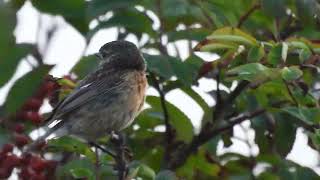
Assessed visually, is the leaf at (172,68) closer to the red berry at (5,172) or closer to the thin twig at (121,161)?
the thin twig at (121,161)

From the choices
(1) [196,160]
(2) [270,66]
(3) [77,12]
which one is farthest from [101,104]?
(3) [77,12]

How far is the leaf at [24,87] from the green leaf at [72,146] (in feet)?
3.37

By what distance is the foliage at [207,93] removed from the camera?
363 centimetres

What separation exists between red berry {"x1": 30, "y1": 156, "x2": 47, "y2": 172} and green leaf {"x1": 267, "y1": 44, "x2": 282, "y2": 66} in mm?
1214

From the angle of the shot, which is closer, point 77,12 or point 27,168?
point 77,12

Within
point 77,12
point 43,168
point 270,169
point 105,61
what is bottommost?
point 270,169

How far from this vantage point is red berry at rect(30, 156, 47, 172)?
12.2 ft

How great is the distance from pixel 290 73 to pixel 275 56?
213 millimetres

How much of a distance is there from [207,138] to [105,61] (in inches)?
44.6

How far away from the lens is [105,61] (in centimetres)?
524

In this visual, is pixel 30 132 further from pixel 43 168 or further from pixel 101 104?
pixel 101 104

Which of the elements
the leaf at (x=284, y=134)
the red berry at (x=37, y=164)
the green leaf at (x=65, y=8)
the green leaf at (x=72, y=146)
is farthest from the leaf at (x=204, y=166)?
the green leaf at (x=65, y=8)

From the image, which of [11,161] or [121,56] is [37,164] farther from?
[121,56]

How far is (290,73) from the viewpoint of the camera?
3.49 metres
